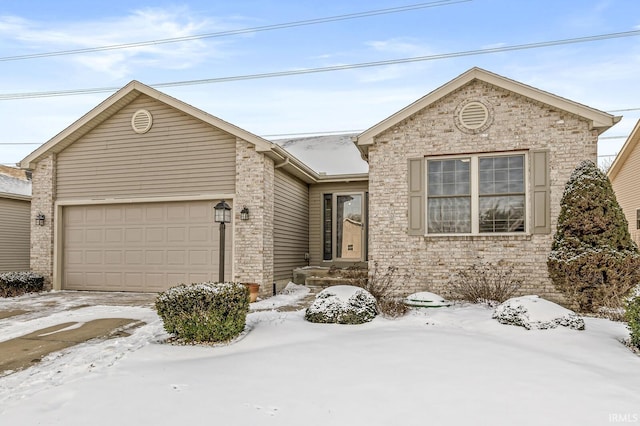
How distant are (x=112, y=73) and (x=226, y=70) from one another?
5567 millimetres

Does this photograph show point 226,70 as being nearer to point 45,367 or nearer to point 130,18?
point 130,18

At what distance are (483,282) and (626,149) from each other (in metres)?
10.0

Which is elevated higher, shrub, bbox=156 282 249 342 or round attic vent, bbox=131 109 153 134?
round attic vent, bbox=131 109 153 134

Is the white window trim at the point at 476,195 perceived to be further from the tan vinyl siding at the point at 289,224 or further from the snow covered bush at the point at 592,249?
the tan vinyl siding at the point at 289,224

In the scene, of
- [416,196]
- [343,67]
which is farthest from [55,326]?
[343,67]

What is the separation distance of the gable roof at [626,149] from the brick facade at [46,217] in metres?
17.8

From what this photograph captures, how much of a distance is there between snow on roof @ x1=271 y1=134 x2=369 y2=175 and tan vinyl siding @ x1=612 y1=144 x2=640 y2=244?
9.37 metres

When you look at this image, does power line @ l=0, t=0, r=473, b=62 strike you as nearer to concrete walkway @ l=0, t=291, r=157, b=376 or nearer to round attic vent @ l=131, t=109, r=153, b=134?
round attic vent @ l=131, t=109, r=153, b=134

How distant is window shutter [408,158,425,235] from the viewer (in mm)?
8875

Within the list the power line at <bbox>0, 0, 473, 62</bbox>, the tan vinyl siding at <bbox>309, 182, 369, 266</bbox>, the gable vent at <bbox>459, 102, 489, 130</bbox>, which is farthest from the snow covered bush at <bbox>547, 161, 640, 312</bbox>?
the power line at <bbox>0, 0, 473, 62</bbox>

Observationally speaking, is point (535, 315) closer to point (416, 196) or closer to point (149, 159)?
point (416, 196)

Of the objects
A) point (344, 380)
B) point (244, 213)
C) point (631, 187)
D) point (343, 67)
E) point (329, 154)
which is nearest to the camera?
point (344, 380)

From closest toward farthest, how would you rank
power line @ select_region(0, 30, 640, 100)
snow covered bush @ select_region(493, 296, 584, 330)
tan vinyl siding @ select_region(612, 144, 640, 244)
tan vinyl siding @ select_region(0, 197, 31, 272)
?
snow covered bush @ select_region(493, 296, 584, 330) → tan vinyl siding @ select_region(612, 144, 640, 244) → tan vinyl siding @ select_region(0, 197, 31, 272) → power line @ select_region(0, 30, 640, 100)

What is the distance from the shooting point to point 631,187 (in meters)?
14.2
